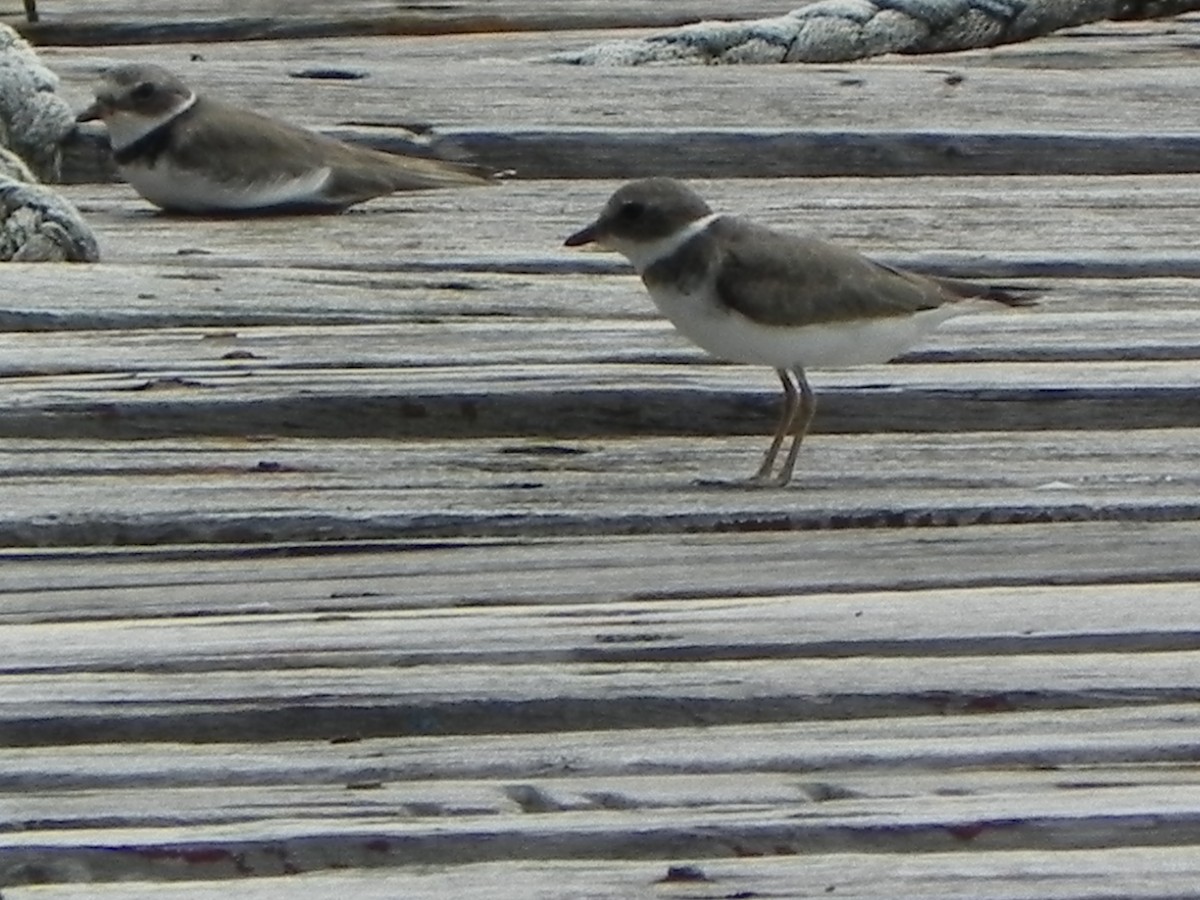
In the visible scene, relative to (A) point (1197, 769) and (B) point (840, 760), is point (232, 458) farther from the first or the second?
(A) point (1197, 769)

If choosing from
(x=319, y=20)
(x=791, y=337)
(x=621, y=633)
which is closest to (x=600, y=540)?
(x=621, y=633)

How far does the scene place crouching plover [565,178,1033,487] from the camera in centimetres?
407

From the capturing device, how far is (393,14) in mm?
6527

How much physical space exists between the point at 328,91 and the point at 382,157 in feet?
2.07

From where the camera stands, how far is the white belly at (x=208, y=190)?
5309mm

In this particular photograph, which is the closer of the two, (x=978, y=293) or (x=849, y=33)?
(x=978, y=293)

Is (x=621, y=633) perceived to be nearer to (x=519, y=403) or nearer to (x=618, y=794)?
(x=618, y=794)

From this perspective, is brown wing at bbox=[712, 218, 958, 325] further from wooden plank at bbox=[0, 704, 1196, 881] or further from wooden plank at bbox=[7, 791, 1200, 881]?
wooden plank at bbox=[7, 791, 1200, 881]

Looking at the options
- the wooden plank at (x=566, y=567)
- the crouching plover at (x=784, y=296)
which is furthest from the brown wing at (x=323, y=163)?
the wooden plank at (x=566, y=567)

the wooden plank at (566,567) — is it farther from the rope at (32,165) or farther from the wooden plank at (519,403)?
the rope at (32,165)

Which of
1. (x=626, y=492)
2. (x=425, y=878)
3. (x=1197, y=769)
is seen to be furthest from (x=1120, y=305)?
(x=425, y=878)

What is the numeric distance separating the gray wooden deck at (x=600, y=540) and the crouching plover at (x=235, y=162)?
0.07 metres

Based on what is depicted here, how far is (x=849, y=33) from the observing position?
20.2ft

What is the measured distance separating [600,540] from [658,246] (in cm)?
89
